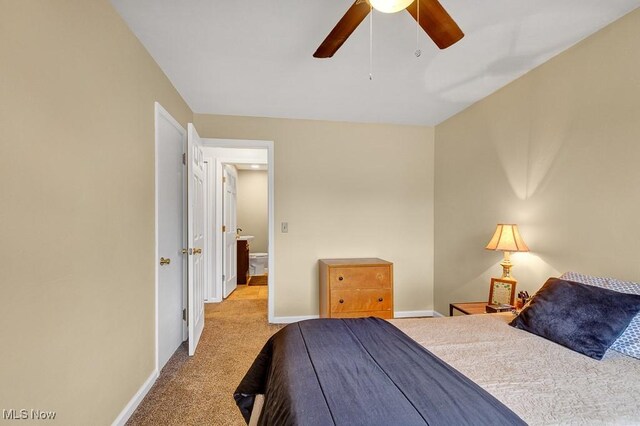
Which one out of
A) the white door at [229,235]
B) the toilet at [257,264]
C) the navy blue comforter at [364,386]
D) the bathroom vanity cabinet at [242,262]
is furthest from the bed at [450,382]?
the toilet at [257,264]

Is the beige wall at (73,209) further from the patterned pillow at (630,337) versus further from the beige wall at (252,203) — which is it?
the beige wall at (252,203)

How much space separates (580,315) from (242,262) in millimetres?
4924

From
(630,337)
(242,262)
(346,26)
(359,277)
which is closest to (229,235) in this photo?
(242,262)

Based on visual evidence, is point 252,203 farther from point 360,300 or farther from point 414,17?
point 414,17

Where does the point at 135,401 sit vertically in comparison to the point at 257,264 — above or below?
below

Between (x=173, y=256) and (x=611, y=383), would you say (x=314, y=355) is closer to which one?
(x=611, y=383)

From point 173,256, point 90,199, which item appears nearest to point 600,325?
point 90,199

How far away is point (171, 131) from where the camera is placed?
9.00 feet

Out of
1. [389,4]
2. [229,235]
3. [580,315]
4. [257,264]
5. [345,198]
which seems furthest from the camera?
[257,264]

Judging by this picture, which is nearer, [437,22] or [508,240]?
[437,22]

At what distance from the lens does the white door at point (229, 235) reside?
4.70m

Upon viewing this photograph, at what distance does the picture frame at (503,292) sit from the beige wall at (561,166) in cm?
21

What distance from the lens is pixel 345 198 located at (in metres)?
3.79

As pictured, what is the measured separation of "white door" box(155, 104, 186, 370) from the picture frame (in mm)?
2655
